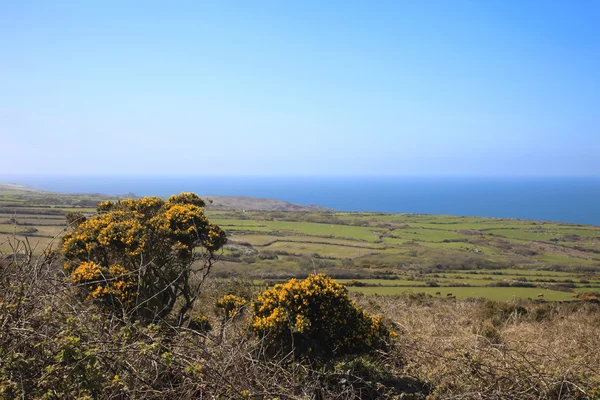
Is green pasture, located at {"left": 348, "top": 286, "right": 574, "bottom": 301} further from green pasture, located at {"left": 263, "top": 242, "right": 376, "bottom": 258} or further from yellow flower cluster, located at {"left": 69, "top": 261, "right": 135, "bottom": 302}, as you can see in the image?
yellow flower cluster, located at {"left": 69, "top": 261, "right": 135, "bottom": 302}

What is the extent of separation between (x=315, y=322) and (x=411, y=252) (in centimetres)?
4179

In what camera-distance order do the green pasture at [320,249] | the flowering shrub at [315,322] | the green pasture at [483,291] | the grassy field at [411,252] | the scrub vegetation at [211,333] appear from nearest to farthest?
the scrub vegetation at [211,333] < the flowering shrub at [315,322] < the green pasture at [483,291] < the grassy field at [411,252] < the green pasture at [320,249]

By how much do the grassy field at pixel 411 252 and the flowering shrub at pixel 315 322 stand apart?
12749 mm

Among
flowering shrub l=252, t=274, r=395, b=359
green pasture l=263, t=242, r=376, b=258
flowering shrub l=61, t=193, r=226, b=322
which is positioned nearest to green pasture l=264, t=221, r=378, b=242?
green pasture l=263, t=242, r=376, b=258

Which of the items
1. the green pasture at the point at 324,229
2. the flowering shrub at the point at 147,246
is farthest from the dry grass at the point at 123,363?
the green pasture at the point at 324,229

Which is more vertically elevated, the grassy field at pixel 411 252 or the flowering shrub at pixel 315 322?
the flowering shrub at pixel 315 322

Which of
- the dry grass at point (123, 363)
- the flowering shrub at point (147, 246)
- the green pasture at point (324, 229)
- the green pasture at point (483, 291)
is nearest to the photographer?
the dry grass at point (123, 363)

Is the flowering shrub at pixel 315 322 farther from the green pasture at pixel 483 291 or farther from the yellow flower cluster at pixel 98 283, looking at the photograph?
the green pasture at pixel 483 291

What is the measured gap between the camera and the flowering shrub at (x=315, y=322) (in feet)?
22.4

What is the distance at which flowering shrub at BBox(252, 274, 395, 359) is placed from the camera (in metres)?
6.81

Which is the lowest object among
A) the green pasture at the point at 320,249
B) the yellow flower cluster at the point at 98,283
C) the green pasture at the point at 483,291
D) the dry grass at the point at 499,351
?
the green pasture at the point at 320,249

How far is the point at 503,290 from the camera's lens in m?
27.3

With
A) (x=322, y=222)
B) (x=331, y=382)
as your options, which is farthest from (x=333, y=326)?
(x=322, y=222)

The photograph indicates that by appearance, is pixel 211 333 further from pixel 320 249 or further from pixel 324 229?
pixel 324 229
